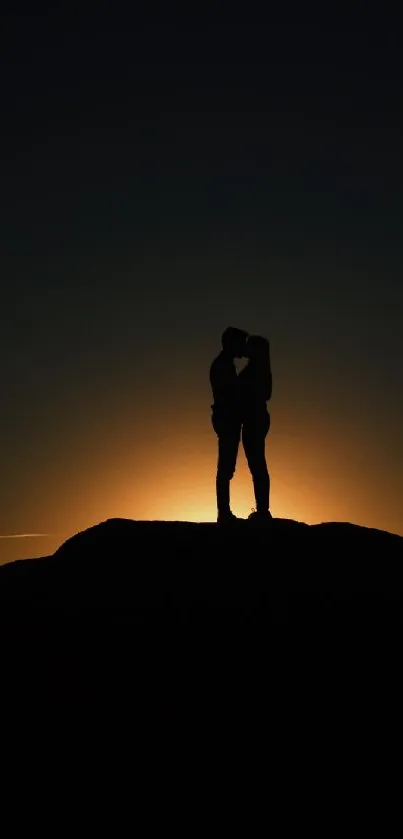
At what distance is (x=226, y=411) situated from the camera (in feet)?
60.9

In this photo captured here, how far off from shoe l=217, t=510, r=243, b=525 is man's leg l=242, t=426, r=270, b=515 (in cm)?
58

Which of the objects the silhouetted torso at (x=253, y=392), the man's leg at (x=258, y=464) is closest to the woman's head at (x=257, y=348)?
the silhouetted torso at (x=253, y=392)

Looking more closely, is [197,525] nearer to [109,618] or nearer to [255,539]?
[255,539]

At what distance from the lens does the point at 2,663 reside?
14.7m

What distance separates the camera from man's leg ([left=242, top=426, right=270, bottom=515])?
61.2 feet

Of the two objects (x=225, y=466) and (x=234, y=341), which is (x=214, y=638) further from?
(x=234, y=341)

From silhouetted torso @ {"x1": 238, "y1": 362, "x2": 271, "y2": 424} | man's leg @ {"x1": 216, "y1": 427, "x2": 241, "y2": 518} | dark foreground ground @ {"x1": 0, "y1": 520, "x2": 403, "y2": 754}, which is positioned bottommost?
dark foreground ground @ {"x1": 0, "y1": 520, "x2": 403, "y2": 754}

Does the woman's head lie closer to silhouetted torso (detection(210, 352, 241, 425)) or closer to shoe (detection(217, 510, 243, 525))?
silhouetted torso (detection(210, 352, 241, 425))

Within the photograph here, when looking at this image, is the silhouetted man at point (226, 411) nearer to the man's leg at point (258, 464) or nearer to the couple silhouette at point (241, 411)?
the couple silhouette at point (241, 411)

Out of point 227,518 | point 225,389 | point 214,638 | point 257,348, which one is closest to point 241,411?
point 225,389

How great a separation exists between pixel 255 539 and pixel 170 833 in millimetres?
5994

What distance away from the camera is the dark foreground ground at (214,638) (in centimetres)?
1307

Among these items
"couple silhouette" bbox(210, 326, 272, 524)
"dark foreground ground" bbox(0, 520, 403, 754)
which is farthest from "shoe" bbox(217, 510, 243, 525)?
"dark foreground ground" bbox(0, 520, 403, 754)

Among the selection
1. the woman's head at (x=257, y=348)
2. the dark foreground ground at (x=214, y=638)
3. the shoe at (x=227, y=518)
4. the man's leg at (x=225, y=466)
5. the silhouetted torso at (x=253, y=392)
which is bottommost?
the dark foreground ground at (x=214, y=638)
